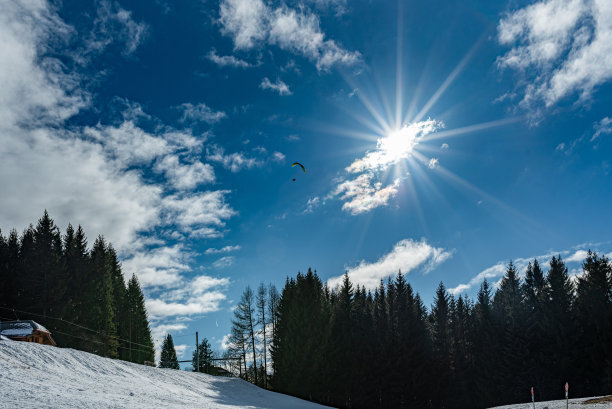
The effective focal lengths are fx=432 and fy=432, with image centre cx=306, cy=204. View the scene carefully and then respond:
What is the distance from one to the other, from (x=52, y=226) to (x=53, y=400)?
36971 millimetres

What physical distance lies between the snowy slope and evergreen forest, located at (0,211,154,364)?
11.8 metres

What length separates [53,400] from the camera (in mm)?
15141

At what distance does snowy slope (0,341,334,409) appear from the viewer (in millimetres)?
Result: 15586

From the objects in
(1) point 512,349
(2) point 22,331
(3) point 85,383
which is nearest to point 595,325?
(1) point 512,349

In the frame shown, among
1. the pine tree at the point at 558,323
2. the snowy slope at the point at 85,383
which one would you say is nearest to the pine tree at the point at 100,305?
the snowy slope at the point at 85,383

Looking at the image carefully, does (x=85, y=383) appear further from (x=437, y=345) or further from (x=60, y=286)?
(x=437, y=345)

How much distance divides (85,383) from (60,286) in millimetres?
24021

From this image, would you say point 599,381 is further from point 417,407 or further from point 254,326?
point 254,326

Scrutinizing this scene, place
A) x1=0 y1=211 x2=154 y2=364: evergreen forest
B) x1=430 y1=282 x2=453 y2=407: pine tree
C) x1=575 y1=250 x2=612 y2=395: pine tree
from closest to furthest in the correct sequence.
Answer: x1=0 y1=211 x2=154 y2=364: evergreen forest, x1=575 y1=250 x2=612 y2=395: pine tree, x1=430 y1=282 x2=453 y2=407: pine tree

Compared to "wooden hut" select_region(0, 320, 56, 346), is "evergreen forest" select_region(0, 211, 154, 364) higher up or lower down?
higher up

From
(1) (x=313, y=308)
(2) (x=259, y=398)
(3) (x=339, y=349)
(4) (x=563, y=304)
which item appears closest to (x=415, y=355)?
(3) (x=339, y=349)

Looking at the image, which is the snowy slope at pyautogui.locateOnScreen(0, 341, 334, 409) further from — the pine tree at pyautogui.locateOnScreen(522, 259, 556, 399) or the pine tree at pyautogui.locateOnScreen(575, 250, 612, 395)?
the pine tree at pyautogui.locateOnScreen(575, 250, 612, 395)

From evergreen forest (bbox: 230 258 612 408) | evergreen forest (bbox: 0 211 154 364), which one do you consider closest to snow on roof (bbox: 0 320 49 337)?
evergreen forest (bbox: 0 211 154 364)

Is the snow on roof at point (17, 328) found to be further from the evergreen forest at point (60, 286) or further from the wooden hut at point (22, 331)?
the evergreen forest at point (60, 286)
